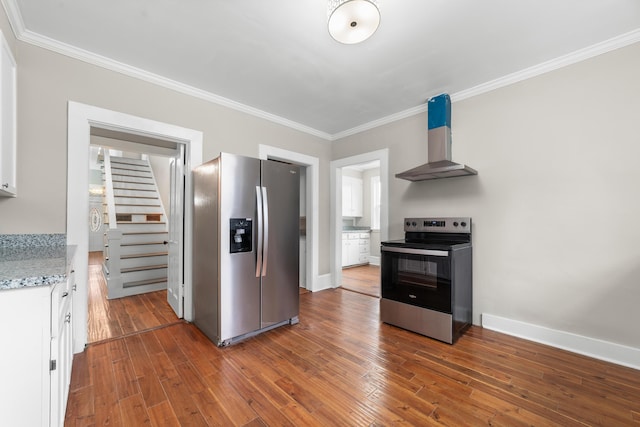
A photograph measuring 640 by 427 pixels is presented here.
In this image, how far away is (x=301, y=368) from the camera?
6.48 ft

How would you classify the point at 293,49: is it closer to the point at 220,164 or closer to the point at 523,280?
the point at 220,164

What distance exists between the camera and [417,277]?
2602 mm

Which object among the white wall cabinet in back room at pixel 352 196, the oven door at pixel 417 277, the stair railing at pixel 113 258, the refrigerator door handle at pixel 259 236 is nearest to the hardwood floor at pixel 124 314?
the stair railing at pixel 113 258

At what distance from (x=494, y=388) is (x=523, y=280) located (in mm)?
1215

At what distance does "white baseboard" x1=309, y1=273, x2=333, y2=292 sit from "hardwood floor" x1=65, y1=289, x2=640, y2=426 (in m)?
1.54

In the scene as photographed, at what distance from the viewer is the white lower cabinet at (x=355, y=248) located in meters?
5.97

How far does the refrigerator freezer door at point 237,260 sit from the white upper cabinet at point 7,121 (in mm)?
1288

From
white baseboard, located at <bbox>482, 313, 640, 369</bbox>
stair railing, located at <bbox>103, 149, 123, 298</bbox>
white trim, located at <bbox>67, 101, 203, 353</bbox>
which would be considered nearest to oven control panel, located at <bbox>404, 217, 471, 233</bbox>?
white baseboard, located at <bbox>482, 313, 640, 369</bbox>

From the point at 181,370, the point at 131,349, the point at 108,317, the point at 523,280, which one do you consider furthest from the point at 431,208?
the point at 108,317

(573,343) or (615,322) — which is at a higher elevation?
(615,322)

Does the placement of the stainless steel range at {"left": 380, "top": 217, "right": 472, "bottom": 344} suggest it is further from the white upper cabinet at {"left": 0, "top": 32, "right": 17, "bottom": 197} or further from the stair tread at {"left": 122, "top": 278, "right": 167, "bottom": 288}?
the stair tread at {"left": 122, "top": 278, "right": 167, "bottom": 288}

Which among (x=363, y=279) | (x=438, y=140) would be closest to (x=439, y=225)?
(x=438, y=140)

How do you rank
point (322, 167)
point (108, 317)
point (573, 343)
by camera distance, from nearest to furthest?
point (573, 343), point (108, 317), point (322, 167)

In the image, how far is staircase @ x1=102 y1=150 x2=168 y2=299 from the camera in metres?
3.86
